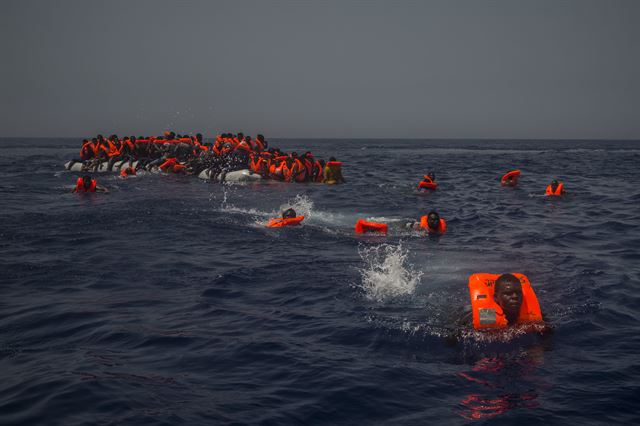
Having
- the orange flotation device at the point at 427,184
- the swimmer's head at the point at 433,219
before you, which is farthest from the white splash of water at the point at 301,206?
the orange flotation device at the point at 427,184

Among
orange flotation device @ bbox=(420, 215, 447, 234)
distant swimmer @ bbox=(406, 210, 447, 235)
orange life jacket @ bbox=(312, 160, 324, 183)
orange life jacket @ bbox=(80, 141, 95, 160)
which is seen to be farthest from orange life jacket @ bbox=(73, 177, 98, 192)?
orange flotation device @ bbox=(420, 215, 447, 234)

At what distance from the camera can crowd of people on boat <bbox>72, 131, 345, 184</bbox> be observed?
2997 cm

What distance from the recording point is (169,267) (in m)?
12.0

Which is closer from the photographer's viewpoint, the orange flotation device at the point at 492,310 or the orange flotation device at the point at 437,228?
the orange flotation device at the point at 492,310

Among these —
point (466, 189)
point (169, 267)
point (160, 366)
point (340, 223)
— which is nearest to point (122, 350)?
point (160, 366)

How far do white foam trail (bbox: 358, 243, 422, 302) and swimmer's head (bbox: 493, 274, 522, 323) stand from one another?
2587 millimetres

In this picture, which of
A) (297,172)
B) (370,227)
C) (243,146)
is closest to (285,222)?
(370,227)

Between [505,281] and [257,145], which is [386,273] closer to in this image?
[505,281]

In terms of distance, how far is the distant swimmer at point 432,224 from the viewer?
15281 millimetres

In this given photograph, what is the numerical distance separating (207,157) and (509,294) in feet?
92.7

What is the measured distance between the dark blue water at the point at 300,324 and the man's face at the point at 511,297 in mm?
439

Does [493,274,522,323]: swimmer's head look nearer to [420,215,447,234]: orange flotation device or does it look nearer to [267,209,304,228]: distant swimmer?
[420,215,447,234]: orange flotation device

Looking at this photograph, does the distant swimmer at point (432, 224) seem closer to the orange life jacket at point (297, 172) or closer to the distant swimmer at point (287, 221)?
the distant swimmer at point (287, 221)

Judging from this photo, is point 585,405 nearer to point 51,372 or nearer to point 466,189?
point 51,372
